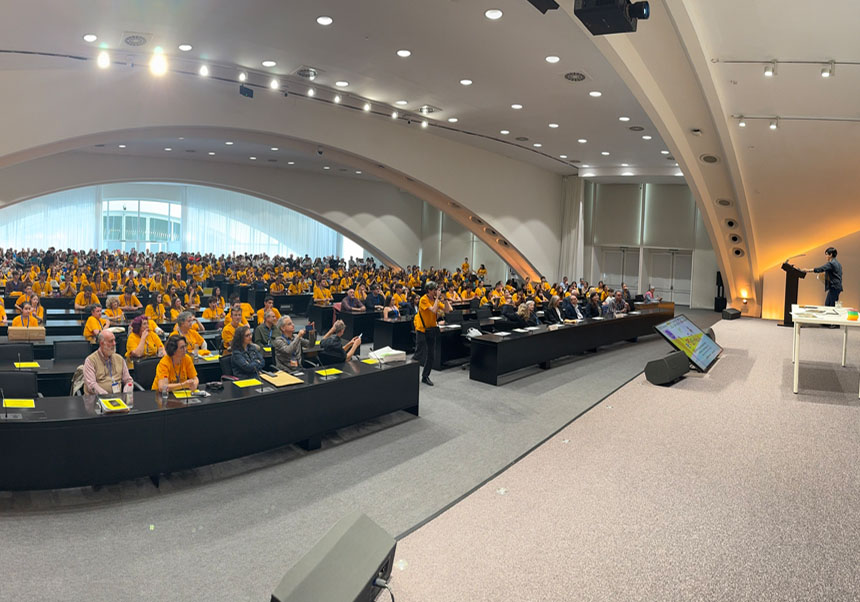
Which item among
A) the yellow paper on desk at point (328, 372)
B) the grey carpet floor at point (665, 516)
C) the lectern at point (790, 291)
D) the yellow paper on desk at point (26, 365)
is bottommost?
the grey carpet floor at point (665, 516)

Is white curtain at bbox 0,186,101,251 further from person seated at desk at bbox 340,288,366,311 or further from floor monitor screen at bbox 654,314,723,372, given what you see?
floor monitor screen at bbox 654,314,723,372

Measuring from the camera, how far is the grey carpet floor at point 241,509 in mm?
3434

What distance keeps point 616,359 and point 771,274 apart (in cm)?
802

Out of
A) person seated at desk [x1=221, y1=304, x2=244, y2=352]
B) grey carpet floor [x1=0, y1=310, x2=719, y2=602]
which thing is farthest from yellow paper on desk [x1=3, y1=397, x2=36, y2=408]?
person seated at desk [x1=221, y1=304, x2=244, y2=352]

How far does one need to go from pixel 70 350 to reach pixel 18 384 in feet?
4.95

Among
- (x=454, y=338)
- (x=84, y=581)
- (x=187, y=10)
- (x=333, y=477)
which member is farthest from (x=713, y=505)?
(x=187, y=10)

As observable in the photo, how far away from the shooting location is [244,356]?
6.43 m

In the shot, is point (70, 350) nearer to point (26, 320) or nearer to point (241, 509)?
point (26, 320)

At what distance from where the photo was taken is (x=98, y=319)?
7.70 m

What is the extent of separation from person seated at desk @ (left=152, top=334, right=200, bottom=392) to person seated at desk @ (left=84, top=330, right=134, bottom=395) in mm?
287

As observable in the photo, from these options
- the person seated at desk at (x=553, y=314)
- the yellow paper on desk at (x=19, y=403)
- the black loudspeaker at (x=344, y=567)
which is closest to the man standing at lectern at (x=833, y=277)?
the person seated at desk at (x=553, y=314)

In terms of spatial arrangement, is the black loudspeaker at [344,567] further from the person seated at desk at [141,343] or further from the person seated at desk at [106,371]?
the person seated at desk at [141,343]

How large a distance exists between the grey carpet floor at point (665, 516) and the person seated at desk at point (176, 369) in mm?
2894

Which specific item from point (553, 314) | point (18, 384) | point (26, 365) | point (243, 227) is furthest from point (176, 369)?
point (243, 227)
